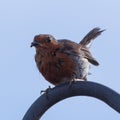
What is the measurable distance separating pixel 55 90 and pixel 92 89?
0.45 metres

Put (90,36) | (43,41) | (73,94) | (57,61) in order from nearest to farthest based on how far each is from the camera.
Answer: (73,94)
(43,41)
(57,61)
(90,36)

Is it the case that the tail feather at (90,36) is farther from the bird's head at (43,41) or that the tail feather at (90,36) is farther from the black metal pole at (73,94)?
the black metal pole at (73,94)

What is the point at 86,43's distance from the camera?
10.1 metres

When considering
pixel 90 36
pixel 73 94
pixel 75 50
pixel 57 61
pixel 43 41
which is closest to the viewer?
pixel 73 94

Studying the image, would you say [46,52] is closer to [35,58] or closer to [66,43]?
[35,58]

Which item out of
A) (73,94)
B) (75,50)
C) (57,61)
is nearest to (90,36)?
(75,50)

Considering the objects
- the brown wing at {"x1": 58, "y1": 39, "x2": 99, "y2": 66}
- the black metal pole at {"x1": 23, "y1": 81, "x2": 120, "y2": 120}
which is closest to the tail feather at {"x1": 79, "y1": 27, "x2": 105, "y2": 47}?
the brown wing at {"x1": 58, "y1": 39, "x2": 99, "y2": 66}

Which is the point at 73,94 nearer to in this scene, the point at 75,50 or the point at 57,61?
the point at 57,61

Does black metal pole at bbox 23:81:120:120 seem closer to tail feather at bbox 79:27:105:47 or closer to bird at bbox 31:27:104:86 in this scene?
bird at bbox 31:27:104:86

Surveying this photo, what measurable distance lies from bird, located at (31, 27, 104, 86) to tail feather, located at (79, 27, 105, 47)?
1.89 m

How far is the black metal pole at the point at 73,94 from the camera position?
469cm

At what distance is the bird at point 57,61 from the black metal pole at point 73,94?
1.98 meters

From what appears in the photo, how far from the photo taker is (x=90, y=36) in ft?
33.5

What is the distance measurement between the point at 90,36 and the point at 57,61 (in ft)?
9.28
